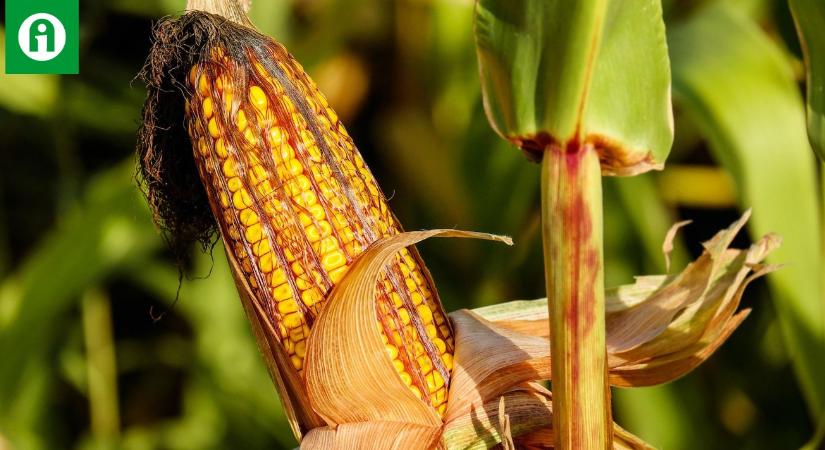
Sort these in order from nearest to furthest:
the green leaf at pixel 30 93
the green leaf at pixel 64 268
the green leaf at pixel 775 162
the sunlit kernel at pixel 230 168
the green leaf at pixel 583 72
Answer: the green leaf at pixel 583 72 < the sunlit kernel at pixel 230 168 < the green leaf at pixel 775 162 < the green leaf at pixel 64 268 < the green leaf at pixel 30 93

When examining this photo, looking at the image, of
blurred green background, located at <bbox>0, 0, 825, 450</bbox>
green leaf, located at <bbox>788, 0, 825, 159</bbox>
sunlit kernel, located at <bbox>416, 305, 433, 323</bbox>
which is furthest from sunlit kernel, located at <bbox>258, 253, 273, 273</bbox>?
blurred green background, located at <bbox>0, 0, 825, 450</bbox>

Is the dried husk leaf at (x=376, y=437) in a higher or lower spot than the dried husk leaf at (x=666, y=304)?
lower

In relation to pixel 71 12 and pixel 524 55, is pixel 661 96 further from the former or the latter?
pixel 71 12

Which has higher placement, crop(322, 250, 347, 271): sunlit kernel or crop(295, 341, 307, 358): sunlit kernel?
crop(322, 250, 347, 271): sunlit kernel

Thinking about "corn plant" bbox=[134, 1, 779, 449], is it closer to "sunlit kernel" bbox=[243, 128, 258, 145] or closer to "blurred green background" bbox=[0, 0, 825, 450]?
"sunlit kernel" bbox=[243, 128, 258, 145]

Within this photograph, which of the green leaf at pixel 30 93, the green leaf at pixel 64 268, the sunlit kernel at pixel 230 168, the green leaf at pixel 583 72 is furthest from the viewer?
the green leaf at pixel 30 93

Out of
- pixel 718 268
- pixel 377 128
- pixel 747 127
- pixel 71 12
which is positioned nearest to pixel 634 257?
pixel 747 127

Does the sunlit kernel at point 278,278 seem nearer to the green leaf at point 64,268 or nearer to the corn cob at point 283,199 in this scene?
the corn cob at point 283,199

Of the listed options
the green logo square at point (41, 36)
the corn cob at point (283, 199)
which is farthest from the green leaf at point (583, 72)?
the green logo square at point (41, 36)
